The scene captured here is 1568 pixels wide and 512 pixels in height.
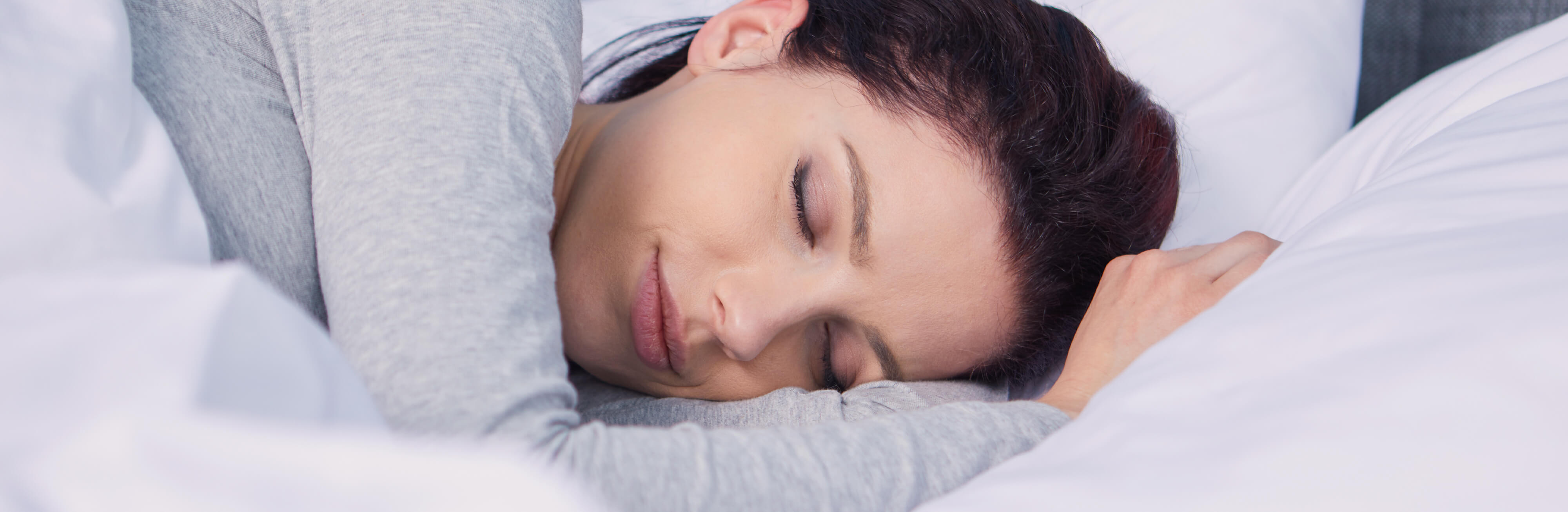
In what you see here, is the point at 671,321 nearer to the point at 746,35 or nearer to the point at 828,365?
the point at 828,365

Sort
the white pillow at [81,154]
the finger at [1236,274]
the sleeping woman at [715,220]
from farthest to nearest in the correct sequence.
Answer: the finger at [1236,274]
the sleeping woman at [715,220]
the white pillow at [81,154]

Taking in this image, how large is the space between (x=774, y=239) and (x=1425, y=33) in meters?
1.37

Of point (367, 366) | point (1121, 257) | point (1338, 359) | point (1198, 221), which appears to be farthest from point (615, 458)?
point (1198, 221)

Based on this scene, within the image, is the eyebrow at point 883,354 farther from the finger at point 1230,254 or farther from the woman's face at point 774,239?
the finger at point 1230,254

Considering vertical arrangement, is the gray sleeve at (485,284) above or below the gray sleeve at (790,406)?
above

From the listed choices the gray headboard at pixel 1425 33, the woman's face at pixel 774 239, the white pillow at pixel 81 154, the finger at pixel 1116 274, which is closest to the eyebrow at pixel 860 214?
the woman's face at pixel 774 239

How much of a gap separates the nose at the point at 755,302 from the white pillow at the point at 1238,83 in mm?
635

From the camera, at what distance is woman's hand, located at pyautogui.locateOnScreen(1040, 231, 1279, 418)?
0.79 meters

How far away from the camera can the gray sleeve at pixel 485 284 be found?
22.0 inches

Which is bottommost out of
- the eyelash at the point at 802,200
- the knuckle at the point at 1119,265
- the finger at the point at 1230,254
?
the knuckle at the point at 1119,265

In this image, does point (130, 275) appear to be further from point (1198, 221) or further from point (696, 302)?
point (1198, 221)

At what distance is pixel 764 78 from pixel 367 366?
52 cm

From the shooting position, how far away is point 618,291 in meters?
0.89

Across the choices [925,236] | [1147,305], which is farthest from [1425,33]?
[925,236]
